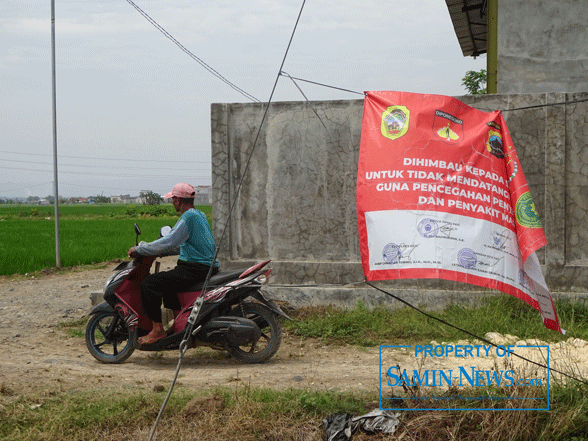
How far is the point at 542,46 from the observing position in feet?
26.8

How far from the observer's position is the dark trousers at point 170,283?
5.41 m

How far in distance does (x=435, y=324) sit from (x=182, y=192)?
3.09 m

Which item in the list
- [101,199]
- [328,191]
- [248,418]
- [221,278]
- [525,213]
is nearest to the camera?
[525,213]

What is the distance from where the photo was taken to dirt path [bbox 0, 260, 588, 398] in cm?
473

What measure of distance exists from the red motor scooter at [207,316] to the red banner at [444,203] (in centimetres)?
221

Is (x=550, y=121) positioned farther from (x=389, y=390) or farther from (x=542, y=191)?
(x=389, y=390)

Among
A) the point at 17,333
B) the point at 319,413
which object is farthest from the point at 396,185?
the point at 17,333

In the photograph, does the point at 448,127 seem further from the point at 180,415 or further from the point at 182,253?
the point at 182,253

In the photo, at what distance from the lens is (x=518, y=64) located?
8258mm

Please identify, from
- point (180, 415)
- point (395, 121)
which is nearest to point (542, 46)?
point (395, 121)

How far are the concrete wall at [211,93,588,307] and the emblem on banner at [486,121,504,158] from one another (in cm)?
393

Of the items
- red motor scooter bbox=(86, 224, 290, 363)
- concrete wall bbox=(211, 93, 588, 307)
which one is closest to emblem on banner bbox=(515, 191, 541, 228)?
red motor scooter bbox=(86, 224, 290, 363)

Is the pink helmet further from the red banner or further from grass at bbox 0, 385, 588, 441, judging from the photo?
the red banner

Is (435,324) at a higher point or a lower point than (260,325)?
lower
